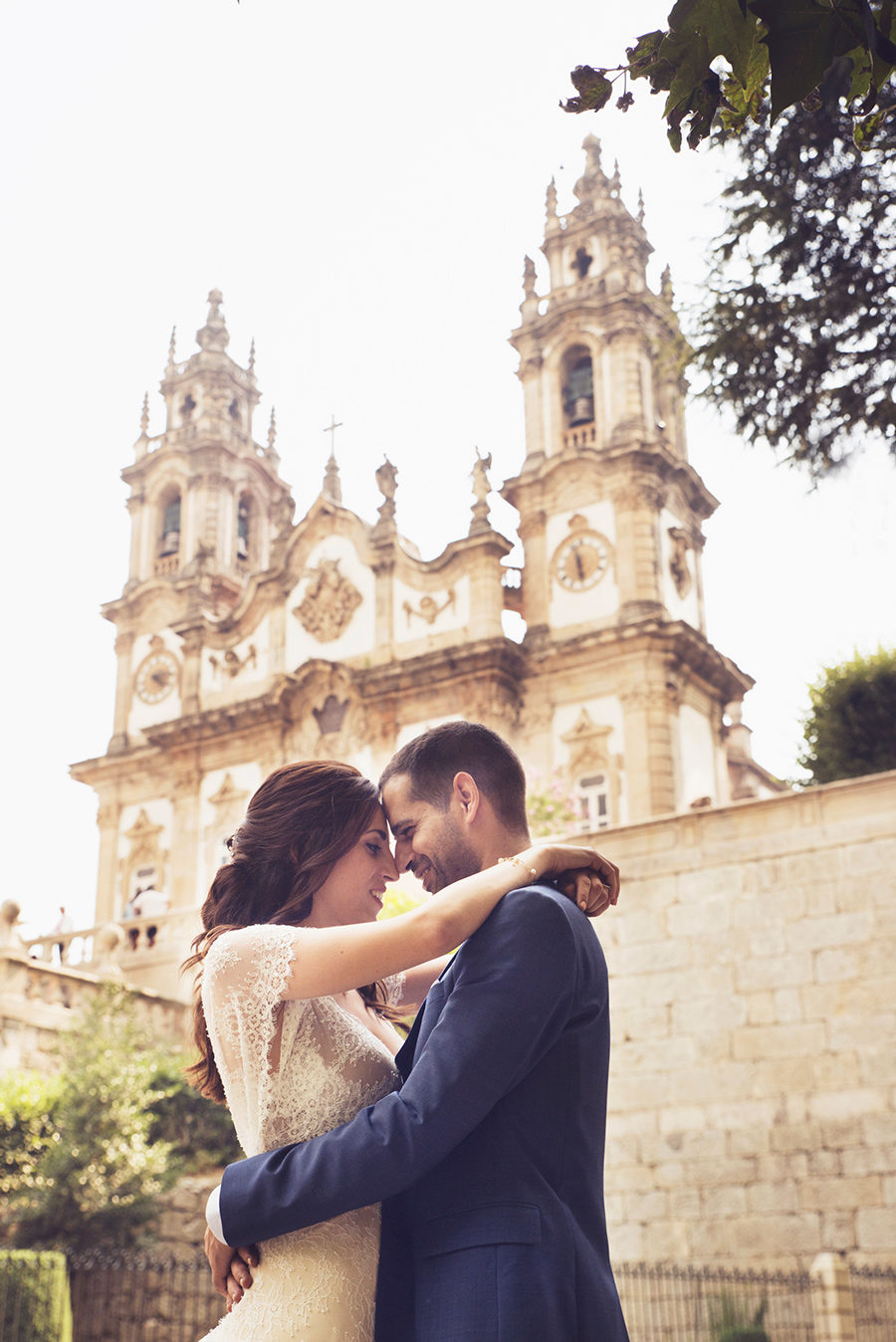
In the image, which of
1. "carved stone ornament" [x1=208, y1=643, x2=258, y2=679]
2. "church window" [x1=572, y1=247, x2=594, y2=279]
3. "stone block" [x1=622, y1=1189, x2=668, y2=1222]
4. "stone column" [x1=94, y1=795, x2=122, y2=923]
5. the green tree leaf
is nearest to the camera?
the green tree leaf

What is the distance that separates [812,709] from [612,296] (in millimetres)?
17703

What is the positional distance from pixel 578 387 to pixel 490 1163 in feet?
103

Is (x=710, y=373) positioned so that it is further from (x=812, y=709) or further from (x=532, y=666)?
(x=532, y=666)

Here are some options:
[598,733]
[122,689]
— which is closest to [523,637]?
[598,733]

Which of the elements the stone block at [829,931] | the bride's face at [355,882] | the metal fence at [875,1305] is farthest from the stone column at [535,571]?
the bride's face at [355,882]

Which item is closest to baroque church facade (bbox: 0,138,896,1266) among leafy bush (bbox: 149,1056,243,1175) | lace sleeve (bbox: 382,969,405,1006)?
leafy bush (bbox: 149,1056,243,1175)

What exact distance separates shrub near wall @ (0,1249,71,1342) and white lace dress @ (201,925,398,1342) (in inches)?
408

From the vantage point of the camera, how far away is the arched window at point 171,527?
127 ft

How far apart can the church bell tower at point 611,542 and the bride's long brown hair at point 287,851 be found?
2453 cm

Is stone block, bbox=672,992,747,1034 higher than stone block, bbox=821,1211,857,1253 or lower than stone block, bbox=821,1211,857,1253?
higher

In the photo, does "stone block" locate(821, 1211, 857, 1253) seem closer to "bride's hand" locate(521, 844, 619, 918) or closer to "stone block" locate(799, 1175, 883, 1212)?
"stone block" locate(799, 1175, 883, 1212)

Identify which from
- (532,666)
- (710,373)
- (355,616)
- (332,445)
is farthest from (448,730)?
(332,445)

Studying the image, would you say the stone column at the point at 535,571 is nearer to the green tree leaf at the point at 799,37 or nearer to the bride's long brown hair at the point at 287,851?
the bride's long brown hair at the point at 287,851

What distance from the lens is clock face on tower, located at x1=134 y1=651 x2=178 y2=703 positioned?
36031 mm
